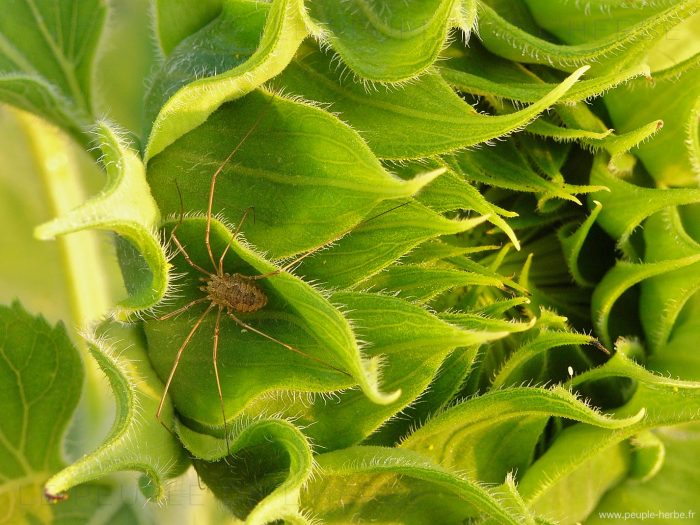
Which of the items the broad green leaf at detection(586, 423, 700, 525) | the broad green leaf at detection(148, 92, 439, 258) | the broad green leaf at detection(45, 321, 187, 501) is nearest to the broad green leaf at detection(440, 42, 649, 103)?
the broad green leaf at detection(148, 92, 439, 258)

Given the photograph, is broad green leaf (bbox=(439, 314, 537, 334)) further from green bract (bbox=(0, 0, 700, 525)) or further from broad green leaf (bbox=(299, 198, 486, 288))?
broad green leaf (bbox=(299, 198, 486, 288))

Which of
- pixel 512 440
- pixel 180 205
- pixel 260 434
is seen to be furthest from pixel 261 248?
pixel 512 440

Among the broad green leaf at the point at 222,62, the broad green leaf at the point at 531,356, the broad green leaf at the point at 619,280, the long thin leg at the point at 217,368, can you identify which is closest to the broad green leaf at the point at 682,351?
the broad green leaf at the point at 619,280

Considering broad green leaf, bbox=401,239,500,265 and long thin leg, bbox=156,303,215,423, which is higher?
broad green leaf, bbox=401,239,500,265

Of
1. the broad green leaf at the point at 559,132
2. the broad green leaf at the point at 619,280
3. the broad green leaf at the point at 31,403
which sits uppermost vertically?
the broad green leaf at the point at 559,132

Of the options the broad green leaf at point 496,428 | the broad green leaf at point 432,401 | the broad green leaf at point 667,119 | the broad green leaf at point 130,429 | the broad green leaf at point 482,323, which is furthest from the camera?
the broad green leaf at point 667,119

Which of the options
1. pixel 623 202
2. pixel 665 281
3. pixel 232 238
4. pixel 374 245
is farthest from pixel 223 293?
pixel 665 281

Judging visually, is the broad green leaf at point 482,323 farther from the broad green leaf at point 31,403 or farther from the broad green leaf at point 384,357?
the broad green leaf at point 31,403
